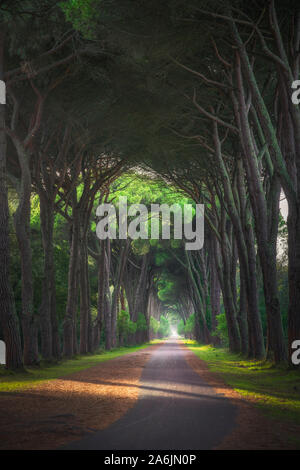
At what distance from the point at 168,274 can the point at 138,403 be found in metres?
46.7

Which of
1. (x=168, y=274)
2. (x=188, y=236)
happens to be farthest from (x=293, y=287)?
(x=168, y=274)

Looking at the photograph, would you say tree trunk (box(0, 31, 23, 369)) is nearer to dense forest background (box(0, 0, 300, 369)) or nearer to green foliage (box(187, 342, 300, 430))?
dense forest background (box(0, 0, 300, 369))

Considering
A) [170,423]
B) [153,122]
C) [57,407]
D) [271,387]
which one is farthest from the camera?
[153,122]

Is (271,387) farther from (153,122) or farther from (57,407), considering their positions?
(153,122)

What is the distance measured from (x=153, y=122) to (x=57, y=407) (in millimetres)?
14638

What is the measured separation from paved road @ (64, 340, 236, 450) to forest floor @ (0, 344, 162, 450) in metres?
0.26

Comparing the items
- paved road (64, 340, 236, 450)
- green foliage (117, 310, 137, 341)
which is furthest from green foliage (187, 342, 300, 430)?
green foliage (117, 310, 137, 341)

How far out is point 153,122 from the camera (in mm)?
20375

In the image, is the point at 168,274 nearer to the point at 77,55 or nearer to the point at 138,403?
the point at 77,55

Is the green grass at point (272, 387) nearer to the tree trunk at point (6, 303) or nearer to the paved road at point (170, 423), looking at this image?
the paved road at point (170, 423)

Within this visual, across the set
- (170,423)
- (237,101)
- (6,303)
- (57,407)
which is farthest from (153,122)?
(170,423)

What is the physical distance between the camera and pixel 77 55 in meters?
16.6

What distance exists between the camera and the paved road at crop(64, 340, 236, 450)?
205 inches

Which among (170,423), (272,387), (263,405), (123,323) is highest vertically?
(170,423)
